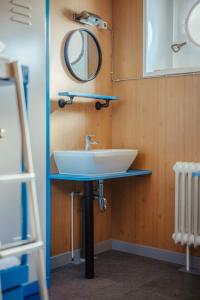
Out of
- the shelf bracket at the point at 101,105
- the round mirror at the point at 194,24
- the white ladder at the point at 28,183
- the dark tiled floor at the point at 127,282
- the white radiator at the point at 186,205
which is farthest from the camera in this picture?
the shelf bracket at the point at 101,105

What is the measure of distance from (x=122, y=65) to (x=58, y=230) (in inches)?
65.3

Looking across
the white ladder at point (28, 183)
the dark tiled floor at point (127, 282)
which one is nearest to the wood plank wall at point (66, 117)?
the dark tiled floor at point (127, 282)

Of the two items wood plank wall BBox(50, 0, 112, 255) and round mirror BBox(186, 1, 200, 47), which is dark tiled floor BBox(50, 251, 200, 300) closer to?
wood plank wall BBox(50, 0, 112, 255)

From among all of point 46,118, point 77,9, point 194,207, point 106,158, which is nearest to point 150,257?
point 194,207

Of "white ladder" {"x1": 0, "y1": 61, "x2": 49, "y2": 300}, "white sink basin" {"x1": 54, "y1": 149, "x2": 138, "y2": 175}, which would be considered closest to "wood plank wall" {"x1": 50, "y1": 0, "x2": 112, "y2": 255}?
"white sink basin" {"x1": 54, "y1": 149, "x2": 138, "y2": 175}

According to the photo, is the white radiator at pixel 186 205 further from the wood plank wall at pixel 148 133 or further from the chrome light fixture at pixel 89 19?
the chrome light fixture at pixel 89 19

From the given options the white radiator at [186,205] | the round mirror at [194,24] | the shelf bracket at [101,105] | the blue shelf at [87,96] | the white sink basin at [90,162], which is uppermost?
the round mirror at [194,24]

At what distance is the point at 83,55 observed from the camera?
3656 millimetres

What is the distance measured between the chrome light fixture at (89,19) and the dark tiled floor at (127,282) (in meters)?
2.10

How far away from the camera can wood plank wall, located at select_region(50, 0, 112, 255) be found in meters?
3.40

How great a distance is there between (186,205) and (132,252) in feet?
2.70

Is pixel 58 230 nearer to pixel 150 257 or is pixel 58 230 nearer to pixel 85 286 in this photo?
pixel 85 286

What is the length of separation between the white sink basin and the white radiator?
0.47 meters

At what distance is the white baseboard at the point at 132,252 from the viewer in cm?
345
